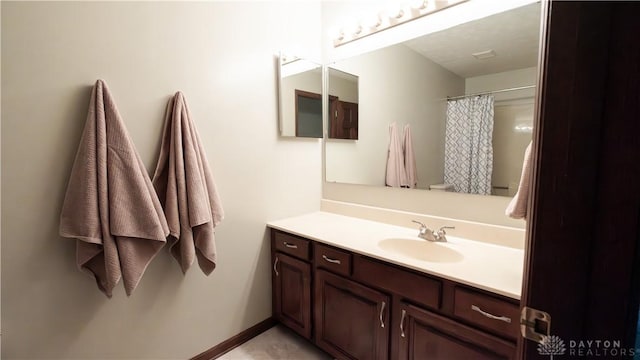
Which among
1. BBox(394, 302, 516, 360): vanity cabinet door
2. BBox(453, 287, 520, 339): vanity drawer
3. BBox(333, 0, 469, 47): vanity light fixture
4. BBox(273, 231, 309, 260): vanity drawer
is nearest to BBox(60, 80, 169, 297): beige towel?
BBox(273, 231, 309, 260): vanity drawer

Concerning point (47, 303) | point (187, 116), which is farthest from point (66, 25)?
point (47, 303)

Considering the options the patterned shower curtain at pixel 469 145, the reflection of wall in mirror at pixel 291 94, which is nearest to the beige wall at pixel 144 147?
the reflection of wall in mirror at pixel 291 94

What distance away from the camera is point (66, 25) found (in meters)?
1.15

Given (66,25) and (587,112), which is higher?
(66,25)

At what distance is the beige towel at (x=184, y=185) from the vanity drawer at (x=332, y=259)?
598 millimetres

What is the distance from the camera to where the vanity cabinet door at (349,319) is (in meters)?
1.39

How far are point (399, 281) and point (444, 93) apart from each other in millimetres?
1119

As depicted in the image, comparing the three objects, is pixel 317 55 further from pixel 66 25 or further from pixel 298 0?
pixel 66 25

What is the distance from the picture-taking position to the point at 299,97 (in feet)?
6.78

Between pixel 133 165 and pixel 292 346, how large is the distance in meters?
1.50

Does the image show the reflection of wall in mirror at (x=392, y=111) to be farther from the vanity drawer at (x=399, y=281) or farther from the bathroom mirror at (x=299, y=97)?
the vanity drawer at (x=399, y=281)

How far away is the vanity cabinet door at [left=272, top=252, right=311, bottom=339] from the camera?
176 centimetres

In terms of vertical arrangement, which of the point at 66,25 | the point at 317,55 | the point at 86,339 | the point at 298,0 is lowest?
the point at 86,339

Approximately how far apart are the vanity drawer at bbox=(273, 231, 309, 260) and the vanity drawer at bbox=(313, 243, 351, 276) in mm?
79
